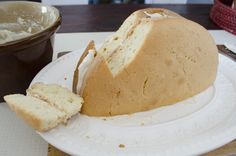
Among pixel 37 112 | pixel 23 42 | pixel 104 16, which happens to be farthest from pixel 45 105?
pixel 104 16

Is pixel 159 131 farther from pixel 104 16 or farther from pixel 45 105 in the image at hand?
pixel 104 16

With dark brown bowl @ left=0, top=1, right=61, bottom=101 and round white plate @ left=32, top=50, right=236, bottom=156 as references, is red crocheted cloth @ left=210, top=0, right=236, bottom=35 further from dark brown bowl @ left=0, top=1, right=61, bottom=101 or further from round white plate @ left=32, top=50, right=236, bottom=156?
dark brown bowl @ left=0, top=1, right=61, bottom=101

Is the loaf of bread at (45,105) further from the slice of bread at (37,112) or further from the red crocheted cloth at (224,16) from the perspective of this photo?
the red crocheted cloth at (224,16)

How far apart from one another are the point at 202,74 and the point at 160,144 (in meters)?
0.23

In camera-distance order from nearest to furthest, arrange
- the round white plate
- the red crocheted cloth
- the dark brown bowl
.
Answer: the round white plate, the dark brown bowl, the red crocheted cloth

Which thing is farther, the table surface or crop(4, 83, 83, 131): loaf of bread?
the table surface

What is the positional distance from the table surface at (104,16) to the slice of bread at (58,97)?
1.78 ft

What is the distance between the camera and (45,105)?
0.56m

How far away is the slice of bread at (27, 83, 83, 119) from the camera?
55 centimetres

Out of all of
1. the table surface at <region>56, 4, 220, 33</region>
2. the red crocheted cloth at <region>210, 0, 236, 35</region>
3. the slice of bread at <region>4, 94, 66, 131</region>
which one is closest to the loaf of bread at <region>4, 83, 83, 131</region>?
the slice of bread at <region>4, 94, 66, 131</region>

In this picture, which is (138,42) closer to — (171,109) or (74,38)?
(171,109)

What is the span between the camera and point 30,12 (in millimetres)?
801

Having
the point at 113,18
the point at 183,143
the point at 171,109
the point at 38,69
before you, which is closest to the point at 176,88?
the point at 171,109

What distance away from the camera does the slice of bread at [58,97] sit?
21.8 inches
